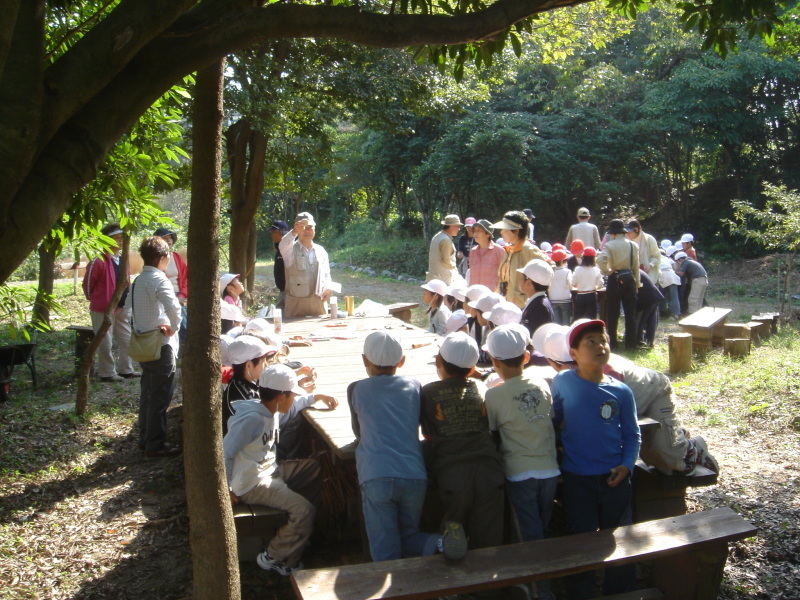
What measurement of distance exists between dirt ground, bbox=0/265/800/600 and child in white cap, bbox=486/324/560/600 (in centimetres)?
113

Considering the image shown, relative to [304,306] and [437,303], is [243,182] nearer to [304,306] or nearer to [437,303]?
[304,306]

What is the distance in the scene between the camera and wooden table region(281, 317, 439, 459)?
3.96 m

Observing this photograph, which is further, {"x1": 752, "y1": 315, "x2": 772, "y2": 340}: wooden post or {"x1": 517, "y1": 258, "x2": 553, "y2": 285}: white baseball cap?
{"x1": 752, "y1": 315, "x2": 772, "y2": 340}: wooden post

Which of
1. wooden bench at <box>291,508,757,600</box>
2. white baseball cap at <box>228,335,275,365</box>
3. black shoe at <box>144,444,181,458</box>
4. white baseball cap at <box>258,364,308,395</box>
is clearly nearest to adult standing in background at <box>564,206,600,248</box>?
black shoe at <box>144,444,181,458</box>

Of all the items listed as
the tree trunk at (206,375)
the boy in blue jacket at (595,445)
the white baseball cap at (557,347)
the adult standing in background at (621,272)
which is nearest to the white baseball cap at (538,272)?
the white baseball cap at (557,347)

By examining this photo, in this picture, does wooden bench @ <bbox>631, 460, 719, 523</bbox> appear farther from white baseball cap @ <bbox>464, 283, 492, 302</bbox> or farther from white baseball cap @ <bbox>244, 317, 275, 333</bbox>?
white baseball cap @ <bbox>244, 317, 275, 333</bbox>

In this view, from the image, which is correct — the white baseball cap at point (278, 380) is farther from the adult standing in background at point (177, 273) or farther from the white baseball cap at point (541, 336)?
the adult standing in background at point (177, 273)

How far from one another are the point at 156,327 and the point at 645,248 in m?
7.82

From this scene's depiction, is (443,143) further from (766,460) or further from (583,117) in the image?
(766,460)

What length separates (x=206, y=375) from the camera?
247cm

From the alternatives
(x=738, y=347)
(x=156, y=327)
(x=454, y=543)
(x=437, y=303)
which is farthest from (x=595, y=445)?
(x=738, y=347)

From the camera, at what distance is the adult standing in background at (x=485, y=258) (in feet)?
26.4

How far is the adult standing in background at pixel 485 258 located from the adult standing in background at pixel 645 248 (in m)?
3.46

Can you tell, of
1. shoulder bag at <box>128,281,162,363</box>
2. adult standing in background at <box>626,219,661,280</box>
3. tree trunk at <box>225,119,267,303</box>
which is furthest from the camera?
tree trunk at <box>225,119,267,303</box>
